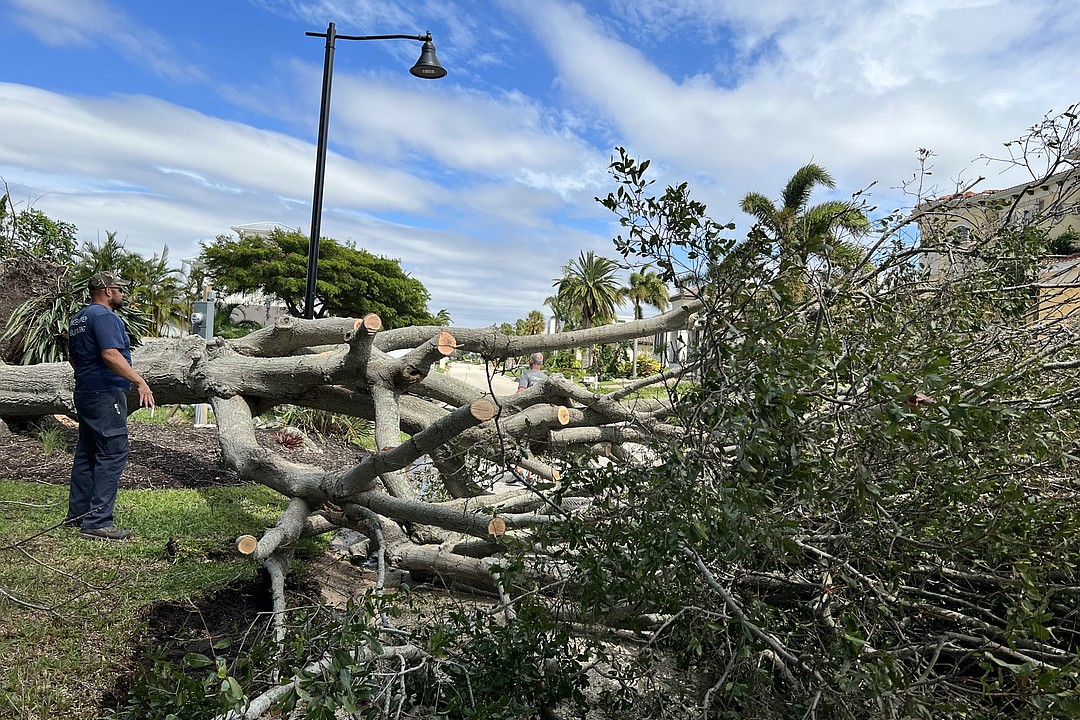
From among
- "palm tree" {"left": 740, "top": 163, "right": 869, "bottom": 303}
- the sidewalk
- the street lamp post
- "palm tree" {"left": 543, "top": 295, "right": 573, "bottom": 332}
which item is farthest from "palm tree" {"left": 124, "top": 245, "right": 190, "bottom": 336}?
"palm tree" {"left": 543, "top": 295, "right": 573, "bottom": 332}

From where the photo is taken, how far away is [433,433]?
379 cm

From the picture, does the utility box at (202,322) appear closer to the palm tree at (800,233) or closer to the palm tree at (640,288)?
the palm tree at (640,288)

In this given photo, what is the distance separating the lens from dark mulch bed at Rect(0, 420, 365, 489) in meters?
7.85

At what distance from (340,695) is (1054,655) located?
7.46 ft

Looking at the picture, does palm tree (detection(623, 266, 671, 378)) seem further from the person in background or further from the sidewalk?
the sidewalk

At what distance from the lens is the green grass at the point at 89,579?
3498 millimetres

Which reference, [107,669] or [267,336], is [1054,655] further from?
[267,336]

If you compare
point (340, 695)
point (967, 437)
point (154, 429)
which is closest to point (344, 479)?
point (340, 695)

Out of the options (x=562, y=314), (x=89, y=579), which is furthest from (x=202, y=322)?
(x=562, y=314)

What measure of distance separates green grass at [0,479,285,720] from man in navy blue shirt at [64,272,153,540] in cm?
25

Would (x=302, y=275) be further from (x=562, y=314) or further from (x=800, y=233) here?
(x=800, y=233)

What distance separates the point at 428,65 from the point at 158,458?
534 cm

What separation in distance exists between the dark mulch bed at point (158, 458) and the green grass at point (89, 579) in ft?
1.75

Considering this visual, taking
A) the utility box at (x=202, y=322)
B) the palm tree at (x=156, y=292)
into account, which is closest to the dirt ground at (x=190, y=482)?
the utility box at (x=202, y=322)
